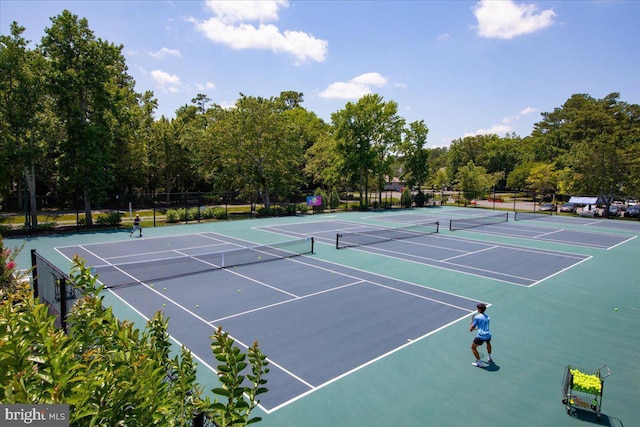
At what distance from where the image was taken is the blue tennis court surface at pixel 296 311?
32.3ft

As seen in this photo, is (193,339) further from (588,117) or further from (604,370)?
(588,117)

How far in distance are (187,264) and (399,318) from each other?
11300 mm

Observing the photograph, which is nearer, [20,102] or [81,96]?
[20,102]

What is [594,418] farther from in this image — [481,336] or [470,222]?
[470,222]

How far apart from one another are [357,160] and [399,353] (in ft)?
136

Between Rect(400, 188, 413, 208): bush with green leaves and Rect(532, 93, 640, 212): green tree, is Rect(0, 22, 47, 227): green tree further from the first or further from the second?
Rect(532, 93, 640, 212): green tree

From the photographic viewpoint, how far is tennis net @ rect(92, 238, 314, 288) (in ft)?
54.9

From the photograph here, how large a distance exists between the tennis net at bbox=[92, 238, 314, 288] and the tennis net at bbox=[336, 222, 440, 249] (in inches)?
113

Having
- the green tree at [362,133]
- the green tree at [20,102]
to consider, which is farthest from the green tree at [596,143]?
the green tree at [20,102]

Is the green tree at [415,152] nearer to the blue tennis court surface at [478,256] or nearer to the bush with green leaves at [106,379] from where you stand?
the blue tennis court surface at [478,256]

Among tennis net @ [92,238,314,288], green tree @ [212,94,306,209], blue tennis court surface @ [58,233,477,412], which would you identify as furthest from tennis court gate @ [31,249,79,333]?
green tree @ [212,94,306,209]

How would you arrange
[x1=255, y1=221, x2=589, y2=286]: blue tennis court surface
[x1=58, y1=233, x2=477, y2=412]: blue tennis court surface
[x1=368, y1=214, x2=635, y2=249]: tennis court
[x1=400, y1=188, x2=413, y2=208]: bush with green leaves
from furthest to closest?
[x1=400, y1=188, x2=413, y2=208]: bush with green leaves → [x1=368, y1=214, x2=635, y2=249]: tennis court → [x1=255, y1=221, x2=589, y2=286]: blue tennis court surface → [x1=58, y1=233, x2=477, y2=412]: blue tennis court surface

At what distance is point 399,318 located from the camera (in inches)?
505

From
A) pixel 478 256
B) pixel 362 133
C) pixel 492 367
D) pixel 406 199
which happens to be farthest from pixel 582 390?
pixel 406 199
